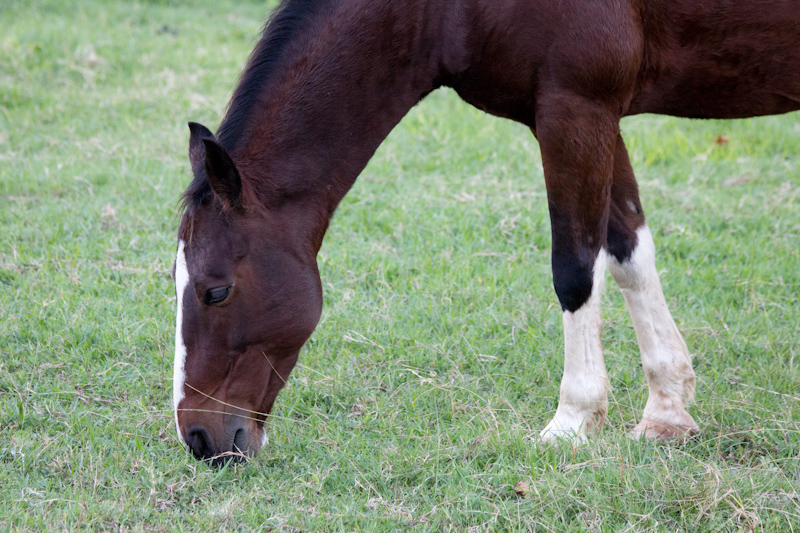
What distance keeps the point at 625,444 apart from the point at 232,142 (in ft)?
5.62

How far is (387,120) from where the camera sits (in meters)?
2.87

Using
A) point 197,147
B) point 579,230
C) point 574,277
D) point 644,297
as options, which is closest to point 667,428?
point 644,297

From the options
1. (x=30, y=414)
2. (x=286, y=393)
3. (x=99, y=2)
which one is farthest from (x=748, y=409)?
(x=99, y=2)

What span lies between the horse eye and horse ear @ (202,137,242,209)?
273 mm

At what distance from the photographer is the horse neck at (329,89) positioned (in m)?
2.68

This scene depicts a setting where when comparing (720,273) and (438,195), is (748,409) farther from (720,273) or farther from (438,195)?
(438,195)

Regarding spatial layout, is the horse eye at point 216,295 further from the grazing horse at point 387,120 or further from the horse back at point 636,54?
the horse back at point 636,54

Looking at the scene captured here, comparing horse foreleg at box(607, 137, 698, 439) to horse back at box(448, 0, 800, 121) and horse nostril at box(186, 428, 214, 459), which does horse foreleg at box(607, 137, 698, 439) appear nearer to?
horse back at box(448, 0, 800, 121)

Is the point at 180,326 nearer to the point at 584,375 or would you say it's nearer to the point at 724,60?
the point at 584,375

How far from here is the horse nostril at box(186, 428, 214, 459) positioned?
2.61m

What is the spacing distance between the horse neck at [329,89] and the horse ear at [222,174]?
111mm

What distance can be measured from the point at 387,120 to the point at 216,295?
876mm

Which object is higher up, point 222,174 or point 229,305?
point 222,174

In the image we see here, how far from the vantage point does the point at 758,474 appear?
2.53 meters
